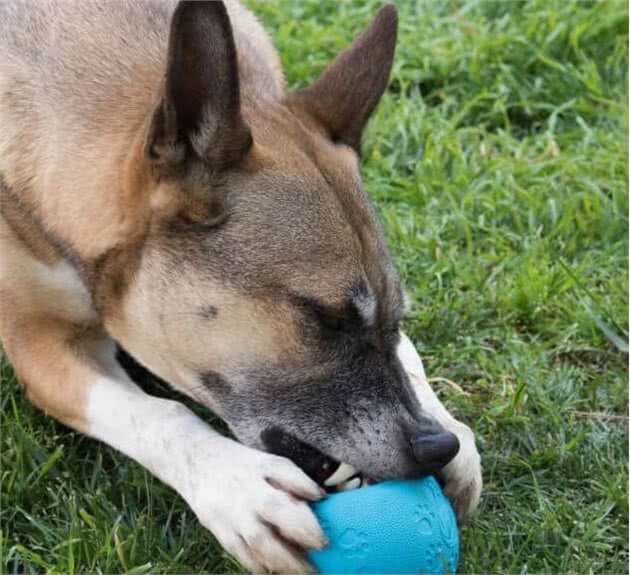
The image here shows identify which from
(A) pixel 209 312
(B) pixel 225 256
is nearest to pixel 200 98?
(B) pixel 225 256

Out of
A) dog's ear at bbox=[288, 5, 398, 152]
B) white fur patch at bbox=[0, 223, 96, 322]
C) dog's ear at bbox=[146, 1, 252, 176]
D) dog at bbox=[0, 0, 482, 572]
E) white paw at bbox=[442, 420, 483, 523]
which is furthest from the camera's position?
white fur patch at bbox=[0, 223, 96, 322]

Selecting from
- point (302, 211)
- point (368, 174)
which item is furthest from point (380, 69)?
point (368, 174)

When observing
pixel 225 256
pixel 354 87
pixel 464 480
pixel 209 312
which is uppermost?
pixel 354 87

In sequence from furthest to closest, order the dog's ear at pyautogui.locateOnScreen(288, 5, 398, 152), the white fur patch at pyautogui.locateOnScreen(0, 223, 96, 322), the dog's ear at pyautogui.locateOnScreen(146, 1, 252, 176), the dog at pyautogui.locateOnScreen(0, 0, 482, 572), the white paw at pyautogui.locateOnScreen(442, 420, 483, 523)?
1. the white fur patch at pyautogui.locateOnScreen(0, 223, 96, 322)
2. the dog's ear at pyautogui.locateOnScreen(288, 5, 398, 152)
3. the white paw at pyautogui.locateOnScreen(442, 420, 483, 523)
4. the dog at pyautogui.locateOnScreen(0, 0, 482, 572)
5. the dog's ear at pyautogui.locateOnScreen(146, 1, 252, 176)

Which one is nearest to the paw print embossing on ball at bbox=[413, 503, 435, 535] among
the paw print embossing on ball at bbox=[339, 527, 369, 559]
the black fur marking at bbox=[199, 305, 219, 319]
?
the paw print embossing on ball at bbox=[339, 527, 369, 559]

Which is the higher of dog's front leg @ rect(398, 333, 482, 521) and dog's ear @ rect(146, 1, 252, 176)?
dog's ear @ rect(146, 1, 252, 176)

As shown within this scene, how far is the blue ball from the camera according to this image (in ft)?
9.41

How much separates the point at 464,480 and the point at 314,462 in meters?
0.43

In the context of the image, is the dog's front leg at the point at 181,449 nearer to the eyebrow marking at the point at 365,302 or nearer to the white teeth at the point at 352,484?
the white teeth at the point at 352,484

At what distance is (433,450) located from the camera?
300cm

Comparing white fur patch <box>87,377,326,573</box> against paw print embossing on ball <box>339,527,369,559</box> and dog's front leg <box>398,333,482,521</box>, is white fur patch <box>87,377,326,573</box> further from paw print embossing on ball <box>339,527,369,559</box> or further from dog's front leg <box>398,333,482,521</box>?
dog's front leg <box>398,333,482,521</box>

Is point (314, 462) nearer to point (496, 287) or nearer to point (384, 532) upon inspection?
point (384, 532)

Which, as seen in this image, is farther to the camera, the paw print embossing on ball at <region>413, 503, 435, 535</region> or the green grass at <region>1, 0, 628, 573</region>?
the green grass at <region>1, 0, 628, 573</region>

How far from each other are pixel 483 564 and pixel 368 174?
7.49ft
